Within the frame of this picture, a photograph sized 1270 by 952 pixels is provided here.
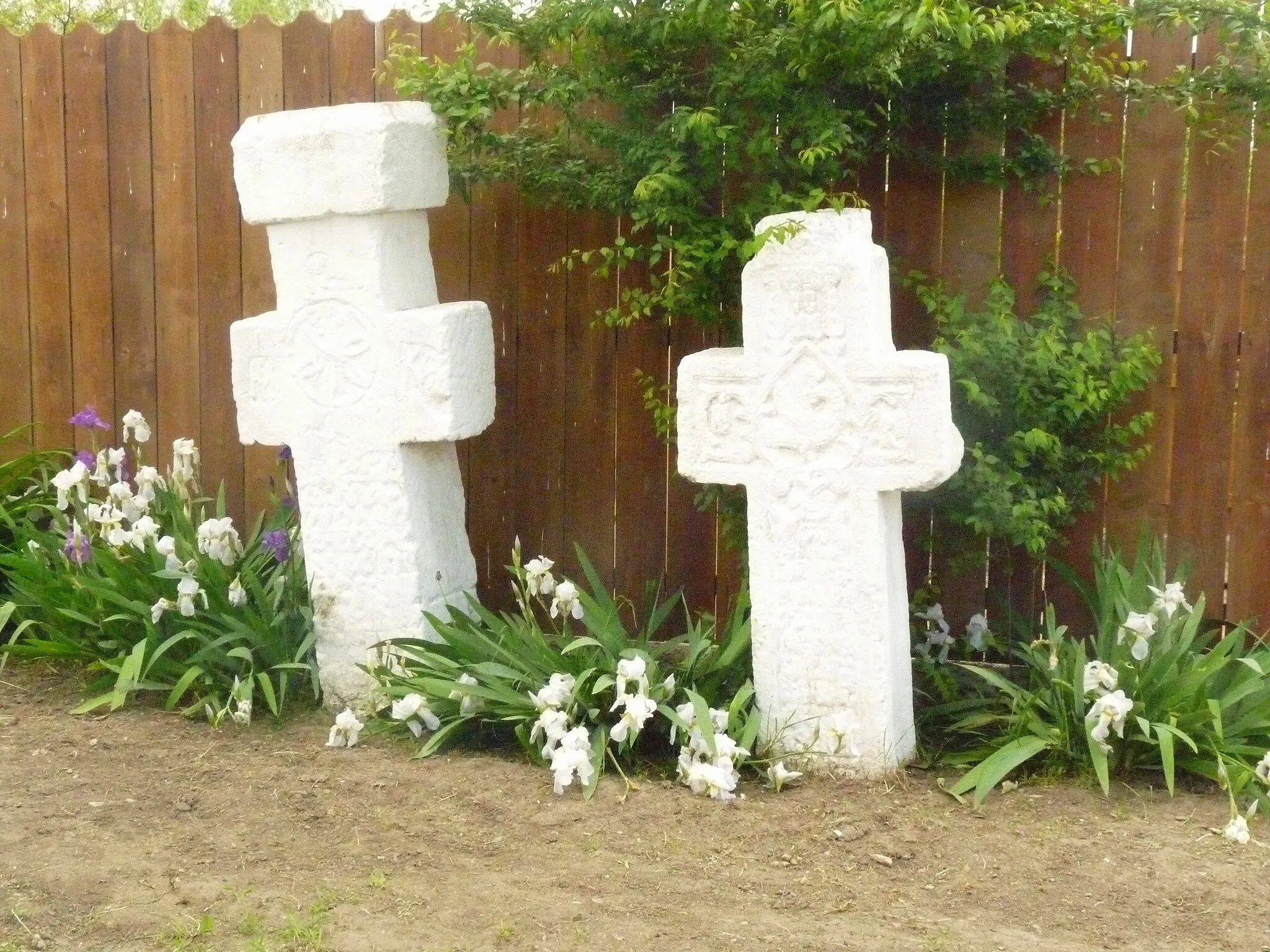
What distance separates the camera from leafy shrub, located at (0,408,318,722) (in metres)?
4.69

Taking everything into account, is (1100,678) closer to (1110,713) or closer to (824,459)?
(1110,713)

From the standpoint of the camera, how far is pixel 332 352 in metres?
4.48

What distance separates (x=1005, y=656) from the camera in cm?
494

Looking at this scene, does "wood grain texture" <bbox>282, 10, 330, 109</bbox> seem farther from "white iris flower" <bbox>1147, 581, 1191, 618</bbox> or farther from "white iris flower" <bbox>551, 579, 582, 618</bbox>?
"white iris flower" <bbox>1147, 581, 1191, 618</bbox>

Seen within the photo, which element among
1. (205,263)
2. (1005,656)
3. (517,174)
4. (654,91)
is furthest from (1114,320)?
(205,263)

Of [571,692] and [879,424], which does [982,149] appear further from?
[571,692]

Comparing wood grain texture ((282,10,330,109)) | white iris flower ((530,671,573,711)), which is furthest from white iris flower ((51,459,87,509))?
white iris flower ((530,671,573,711))

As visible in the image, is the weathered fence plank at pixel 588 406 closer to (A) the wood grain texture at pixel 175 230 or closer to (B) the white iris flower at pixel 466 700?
(B) the white iris flower at pixel 466 700

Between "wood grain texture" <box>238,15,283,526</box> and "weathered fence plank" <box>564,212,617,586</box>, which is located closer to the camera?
"weathered fence plank" <box>564,212,617,586</box>

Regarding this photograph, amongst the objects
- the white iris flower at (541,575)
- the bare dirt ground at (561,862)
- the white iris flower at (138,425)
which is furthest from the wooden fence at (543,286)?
the bare dirt ground at (561,862)

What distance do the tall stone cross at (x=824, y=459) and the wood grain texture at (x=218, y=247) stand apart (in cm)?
226

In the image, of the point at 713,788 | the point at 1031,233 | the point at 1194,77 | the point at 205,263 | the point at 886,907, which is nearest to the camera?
the point at 886,907

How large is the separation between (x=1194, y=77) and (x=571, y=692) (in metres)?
2.66

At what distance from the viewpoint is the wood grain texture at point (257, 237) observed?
534cm
